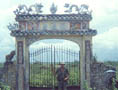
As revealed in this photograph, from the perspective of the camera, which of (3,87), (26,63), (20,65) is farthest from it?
(26,63)

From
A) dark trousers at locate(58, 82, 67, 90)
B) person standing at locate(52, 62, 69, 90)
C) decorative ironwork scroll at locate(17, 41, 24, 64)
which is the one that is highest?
decorative ironwork scroll at locate(17, 41, 24, 64)

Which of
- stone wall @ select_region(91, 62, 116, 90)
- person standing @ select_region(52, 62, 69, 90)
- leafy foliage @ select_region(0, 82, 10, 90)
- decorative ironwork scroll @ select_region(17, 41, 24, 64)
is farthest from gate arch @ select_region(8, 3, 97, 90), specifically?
person standing @ select_region(52, 62, 69, 90)

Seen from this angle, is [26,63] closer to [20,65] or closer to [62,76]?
[20,65]

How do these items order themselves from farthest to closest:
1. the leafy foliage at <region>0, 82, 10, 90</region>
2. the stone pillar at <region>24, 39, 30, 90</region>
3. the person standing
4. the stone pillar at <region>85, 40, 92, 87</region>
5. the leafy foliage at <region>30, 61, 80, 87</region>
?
the leafy foliage at <region>30, 61, 80, 87</region> < the stone pillar at <region>24, 39, 30, 90</region> < the stone pillar at <region>85, 40, 92, 87</region> < the person standing < the leafy foliage at <region>0, 82, 10, 90</region>

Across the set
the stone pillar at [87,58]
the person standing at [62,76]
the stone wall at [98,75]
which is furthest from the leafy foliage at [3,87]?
the stone wall at [98,75]

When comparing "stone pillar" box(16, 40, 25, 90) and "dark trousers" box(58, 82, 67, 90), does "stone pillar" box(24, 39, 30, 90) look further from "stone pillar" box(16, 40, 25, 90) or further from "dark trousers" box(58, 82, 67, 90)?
"dark trousers" box(58, 82, 67, 90)

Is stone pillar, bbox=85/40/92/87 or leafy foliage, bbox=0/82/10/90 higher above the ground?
stone pillar, bbox=85/40/92/87

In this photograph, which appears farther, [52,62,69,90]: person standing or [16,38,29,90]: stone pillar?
[16,38,29,90]: stone pillar

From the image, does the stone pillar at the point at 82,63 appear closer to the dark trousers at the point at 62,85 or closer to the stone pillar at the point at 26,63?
the dark trousers at the point at 62,85

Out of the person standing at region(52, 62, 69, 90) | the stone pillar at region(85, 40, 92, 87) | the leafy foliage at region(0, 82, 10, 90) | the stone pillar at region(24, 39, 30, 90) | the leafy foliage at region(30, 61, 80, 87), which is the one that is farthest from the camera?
the leafy foliage at region(30, 61, 80, 87)

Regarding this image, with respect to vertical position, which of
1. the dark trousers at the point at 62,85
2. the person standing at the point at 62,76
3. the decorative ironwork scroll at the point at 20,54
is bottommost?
the dark trousers at the point at 62,85

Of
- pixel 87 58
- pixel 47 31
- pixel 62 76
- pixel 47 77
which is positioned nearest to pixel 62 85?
pixel 62 76

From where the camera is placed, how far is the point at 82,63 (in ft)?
35.6

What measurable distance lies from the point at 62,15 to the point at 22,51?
254 centimetres
